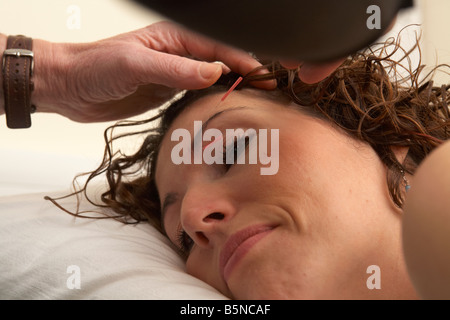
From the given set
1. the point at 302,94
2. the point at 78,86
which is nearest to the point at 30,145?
the point at 78,86

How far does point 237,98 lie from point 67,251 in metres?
0.37

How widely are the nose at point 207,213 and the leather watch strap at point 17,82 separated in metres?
0.44

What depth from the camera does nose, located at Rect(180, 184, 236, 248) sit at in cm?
77

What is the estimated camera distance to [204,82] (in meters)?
0.90

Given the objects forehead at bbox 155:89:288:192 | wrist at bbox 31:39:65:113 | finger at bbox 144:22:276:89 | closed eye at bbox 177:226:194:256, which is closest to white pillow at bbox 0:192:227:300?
closed eye at bbox 177:226:194:256

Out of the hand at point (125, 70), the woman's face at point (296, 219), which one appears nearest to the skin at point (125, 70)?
the hand at point (125, 70)

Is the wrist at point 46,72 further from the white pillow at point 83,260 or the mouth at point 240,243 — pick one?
the mouth at point 240,243

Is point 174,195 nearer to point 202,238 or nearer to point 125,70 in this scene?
point 202,238

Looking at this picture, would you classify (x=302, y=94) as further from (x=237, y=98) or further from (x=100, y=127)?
(x=100, y=127)

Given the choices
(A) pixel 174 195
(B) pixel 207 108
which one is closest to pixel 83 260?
(A) pixel 174 195

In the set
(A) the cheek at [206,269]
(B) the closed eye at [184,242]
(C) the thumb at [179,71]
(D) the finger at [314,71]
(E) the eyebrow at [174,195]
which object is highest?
(D) the finger at [314,71]

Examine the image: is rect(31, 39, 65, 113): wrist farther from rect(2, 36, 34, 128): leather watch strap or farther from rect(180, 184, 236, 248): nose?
rect(180, 184, 236, 248): nose

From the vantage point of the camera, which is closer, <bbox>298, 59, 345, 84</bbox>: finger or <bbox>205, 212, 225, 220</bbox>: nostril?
<bbox>298, 59, 345, 84</bbox>: finger

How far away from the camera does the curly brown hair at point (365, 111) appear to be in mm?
868
